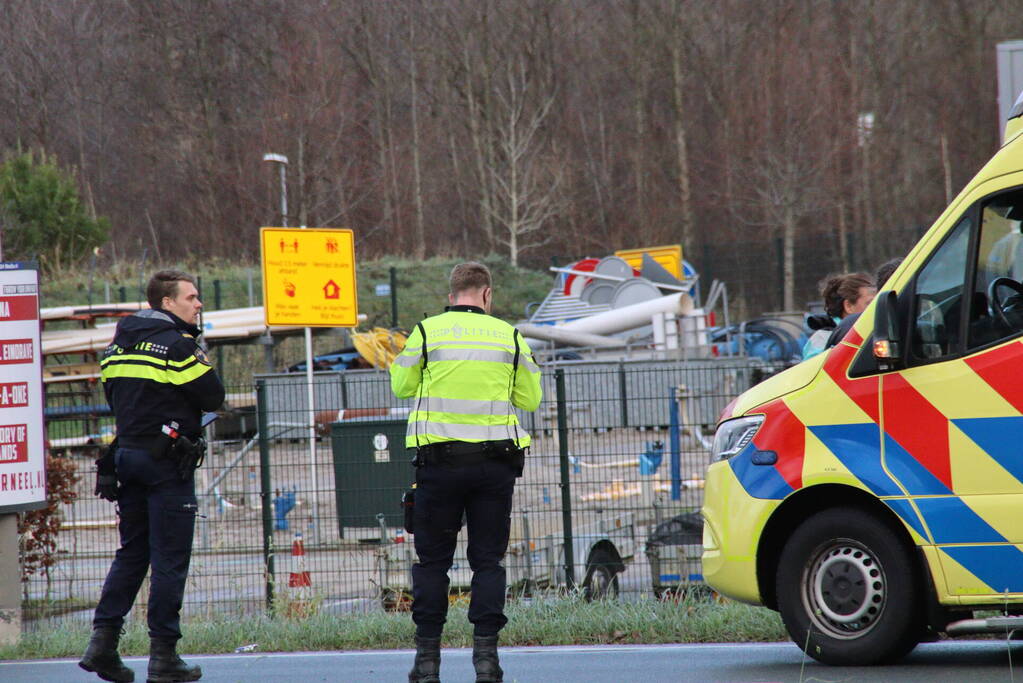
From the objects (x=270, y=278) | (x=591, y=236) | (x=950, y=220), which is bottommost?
(x=950, y=220)

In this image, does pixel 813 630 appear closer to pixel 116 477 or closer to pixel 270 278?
pixel 116 477

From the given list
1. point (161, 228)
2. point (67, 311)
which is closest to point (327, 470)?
point (67, 311)

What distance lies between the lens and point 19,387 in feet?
29.4

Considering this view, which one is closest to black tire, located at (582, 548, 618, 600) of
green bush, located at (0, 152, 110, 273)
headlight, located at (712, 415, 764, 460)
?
headlight, located at (712, 415, 764, 460)

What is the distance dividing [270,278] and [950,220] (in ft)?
39.8

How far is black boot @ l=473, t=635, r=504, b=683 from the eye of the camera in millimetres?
6383

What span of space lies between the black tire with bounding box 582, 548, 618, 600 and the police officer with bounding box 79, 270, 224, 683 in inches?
170

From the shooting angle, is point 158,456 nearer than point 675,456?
Yes

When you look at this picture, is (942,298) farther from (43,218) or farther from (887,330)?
(43,218)

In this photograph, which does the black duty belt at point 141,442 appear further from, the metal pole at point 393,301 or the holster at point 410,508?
the metal pole at point 393,301

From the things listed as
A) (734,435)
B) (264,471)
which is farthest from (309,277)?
(734,435)

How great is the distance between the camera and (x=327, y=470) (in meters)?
11.6

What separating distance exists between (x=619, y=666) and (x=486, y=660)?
4.03ft

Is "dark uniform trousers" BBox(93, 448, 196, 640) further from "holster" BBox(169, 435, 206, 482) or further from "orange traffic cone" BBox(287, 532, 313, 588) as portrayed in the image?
"orange traffic cone" BBox(287, 532, 313, 588)
